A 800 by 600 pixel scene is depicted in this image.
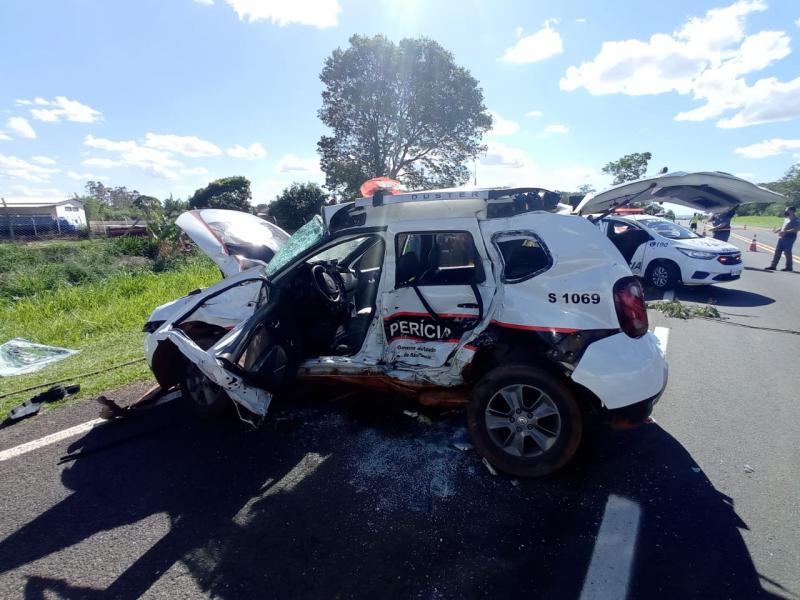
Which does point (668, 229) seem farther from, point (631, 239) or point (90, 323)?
point (90, 323)

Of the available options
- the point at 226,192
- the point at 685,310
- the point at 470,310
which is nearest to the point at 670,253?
the point at 685,310

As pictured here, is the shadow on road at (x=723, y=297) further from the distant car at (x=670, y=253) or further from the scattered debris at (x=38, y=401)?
the scattered debris at (x=38, y=401)

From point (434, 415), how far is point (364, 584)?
1.74 metres

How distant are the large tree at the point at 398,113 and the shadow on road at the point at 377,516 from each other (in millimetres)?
25850

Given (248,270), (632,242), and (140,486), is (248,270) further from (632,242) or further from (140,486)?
(632,242)

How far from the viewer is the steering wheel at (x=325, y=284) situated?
381 centimetres

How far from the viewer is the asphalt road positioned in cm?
218

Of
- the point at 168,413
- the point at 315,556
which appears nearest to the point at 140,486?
the point at 168,413

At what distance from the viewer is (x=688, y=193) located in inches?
158

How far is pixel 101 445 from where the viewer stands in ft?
11.8

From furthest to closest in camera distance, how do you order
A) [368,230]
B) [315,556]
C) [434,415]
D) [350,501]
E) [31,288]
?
[31,288] < [434,415] < [368,230] < [350,501] < [315,556]

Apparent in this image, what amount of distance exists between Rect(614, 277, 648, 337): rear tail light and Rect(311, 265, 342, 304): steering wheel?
237 cm

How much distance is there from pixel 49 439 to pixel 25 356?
3.29 m

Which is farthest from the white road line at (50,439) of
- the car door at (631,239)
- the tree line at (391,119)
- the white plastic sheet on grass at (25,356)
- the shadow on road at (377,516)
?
the tree line at (391,119)
